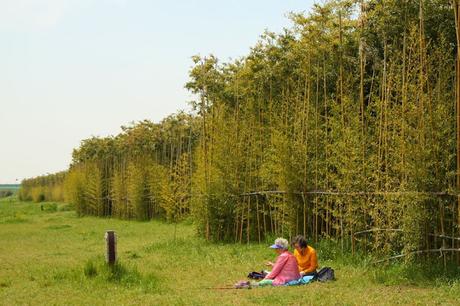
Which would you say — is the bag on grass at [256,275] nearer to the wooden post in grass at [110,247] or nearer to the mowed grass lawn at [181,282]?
the mowed grass lawn at [181,282]

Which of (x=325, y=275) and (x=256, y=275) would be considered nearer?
(x=325, y=275)

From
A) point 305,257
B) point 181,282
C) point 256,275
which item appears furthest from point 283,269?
point 181,282

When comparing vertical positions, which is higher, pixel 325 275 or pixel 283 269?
pixel 283 269

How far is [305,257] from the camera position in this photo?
874cm

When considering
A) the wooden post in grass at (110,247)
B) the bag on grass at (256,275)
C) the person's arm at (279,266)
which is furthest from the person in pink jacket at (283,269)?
the wooden post in grass at (110,247)

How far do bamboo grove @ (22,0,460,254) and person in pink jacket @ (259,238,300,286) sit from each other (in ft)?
4.47

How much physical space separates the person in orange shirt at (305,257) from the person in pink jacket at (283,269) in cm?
40

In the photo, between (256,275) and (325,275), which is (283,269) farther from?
(256,275)

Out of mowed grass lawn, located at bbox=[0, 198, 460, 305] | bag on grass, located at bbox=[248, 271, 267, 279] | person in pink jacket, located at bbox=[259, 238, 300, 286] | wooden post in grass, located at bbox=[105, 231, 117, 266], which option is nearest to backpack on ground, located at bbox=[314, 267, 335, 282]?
mowed grass lawn, located at bbox=[0, 198, 460, 305]

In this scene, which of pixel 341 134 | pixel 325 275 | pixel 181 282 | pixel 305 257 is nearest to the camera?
pixel 325 275

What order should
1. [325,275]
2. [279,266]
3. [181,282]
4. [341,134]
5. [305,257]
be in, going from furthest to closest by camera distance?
[341,134] < [181,282] < [305,257] < [325,275] < [279,266]

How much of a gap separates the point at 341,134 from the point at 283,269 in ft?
9.60

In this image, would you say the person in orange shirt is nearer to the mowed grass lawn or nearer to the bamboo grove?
Result: the mowed grass lawn

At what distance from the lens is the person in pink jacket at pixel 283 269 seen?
817cm
